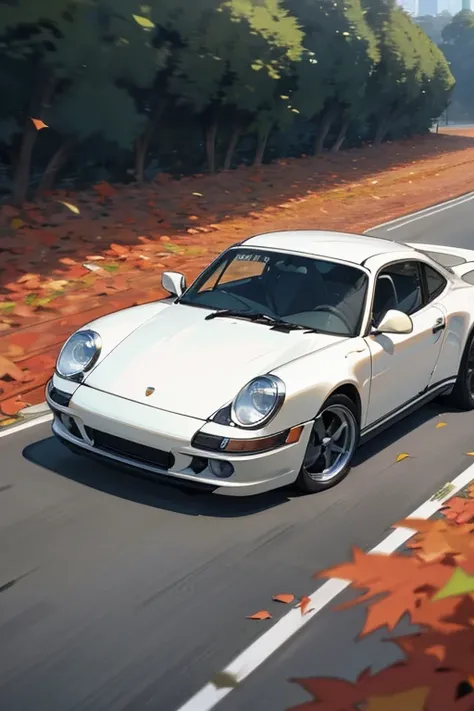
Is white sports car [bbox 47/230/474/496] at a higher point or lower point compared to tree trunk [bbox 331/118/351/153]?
lower

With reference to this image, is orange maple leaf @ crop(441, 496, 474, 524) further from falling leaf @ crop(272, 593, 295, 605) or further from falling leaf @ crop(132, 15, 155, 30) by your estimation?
falling leaf @ crop(132, 15, 155, 30)

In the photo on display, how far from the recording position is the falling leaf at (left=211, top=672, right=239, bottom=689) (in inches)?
154

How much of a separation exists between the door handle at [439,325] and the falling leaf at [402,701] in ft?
11.5

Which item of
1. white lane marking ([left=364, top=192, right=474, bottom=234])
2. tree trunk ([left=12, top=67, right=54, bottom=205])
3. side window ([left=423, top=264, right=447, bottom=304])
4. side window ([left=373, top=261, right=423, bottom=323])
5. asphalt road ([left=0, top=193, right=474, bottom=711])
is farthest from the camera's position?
white lane marking ([left=364, top=192, right=474, bottom=234])

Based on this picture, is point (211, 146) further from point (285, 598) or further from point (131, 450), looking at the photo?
point (285, 598)

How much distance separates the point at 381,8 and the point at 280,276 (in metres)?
31.9

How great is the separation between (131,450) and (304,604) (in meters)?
1.49

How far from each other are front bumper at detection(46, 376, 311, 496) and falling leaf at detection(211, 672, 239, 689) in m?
1.45

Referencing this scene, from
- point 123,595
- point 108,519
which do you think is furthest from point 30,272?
point 123,595

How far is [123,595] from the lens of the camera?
4.57 meters

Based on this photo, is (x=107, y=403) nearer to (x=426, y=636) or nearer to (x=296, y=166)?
(x=426, y=636)

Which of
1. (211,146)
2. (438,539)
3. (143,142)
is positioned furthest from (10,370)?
(211,146)

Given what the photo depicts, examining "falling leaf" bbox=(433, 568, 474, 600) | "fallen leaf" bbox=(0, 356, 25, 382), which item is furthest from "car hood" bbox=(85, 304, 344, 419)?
"fallen leaf" bbox=(0, 356, 25, 382)

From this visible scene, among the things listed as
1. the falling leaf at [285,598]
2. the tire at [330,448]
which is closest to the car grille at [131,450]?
the tire at [330,448]
